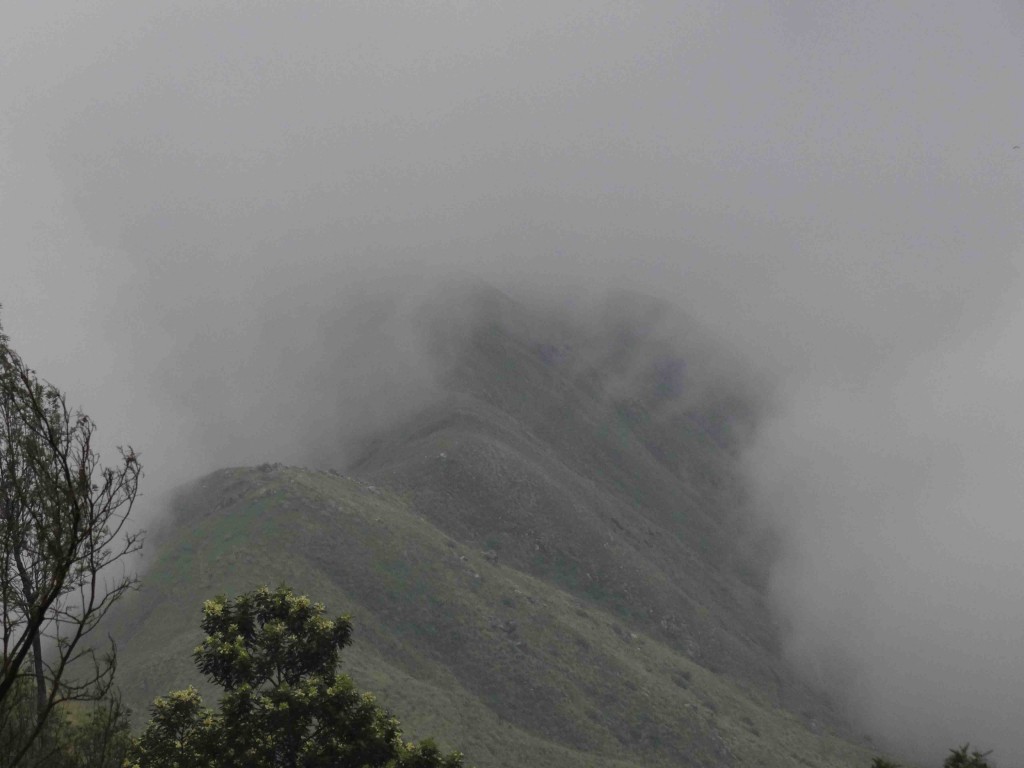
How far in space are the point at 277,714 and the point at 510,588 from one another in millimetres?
74975

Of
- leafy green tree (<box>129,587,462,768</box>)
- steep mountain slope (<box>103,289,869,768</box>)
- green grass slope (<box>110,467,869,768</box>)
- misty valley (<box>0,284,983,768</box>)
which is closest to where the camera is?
leafy green tree (<box>129,587,462,768</box>)

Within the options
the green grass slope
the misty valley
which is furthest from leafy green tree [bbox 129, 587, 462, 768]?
the green grass slope

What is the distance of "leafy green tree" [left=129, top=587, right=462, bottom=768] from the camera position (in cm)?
2284

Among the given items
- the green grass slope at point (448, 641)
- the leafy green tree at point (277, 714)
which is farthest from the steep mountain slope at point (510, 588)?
the leafy green tree at point (277, 714)

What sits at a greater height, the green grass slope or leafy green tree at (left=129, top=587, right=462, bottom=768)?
the green grass slope

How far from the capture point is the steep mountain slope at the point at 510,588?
256ft

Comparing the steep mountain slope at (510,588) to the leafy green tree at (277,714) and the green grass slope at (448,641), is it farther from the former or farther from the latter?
the leafy green tree at (277,714)

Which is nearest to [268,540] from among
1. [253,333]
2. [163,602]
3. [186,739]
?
[163,602]

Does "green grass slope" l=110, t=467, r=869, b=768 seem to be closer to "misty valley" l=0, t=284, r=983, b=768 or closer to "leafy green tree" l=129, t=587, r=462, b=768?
"misty valley" l=0, t=284, r=983, b=768

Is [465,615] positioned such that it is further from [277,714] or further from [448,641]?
[277,714]

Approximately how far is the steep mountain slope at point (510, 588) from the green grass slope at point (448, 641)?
220 mm

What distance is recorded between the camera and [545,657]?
87.6 m

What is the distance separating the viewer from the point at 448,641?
3344 inches

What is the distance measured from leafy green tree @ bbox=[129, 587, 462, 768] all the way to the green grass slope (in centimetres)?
4266
